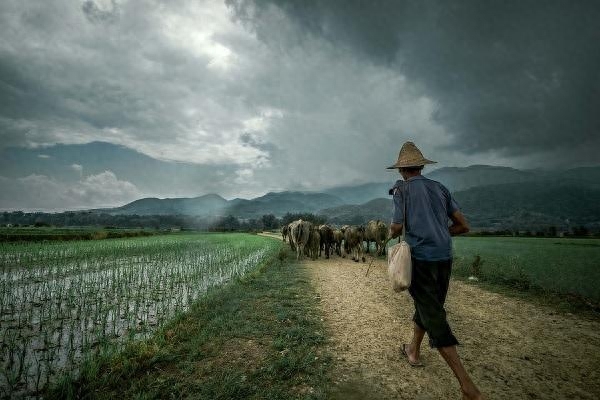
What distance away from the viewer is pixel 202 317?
6.13 m

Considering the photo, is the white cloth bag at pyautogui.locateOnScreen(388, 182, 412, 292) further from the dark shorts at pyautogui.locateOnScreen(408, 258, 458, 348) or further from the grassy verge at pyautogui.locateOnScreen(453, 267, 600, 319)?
Result: the grassy verge at pyautogui.locateOnScreen(453, 267, 600, 319)

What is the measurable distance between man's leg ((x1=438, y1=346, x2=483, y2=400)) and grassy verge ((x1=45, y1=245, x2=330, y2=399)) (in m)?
1.43

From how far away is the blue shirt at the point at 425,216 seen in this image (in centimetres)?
357

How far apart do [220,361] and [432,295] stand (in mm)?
2955

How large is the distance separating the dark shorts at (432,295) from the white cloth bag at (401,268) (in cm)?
17

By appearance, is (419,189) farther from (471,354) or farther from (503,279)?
(503,279)

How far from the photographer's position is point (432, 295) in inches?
139

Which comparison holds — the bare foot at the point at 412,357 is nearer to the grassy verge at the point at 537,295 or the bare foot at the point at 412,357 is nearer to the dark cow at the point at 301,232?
the grassy verge at the point at 537,295

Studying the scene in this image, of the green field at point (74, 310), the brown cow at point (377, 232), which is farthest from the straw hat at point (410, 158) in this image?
the brown cow at point (377, 232)

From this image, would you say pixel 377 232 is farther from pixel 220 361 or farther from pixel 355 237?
pixel 220 361

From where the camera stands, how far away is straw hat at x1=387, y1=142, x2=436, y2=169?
3.98 m

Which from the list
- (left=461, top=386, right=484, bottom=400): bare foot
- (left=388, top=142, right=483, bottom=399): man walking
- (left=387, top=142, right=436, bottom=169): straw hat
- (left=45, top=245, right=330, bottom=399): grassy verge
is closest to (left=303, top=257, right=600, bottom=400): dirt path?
(left=461, top=386, right=484, bottom=400): bare foot

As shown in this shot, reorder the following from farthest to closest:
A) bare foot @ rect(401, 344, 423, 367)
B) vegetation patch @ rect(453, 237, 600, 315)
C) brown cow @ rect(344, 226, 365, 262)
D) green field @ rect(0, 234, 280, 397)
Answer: brown cow @ rect(344, 226, 365, 262), vegetation patch @ rect(453, 237, 600, 315), green field @ rect(0, 234, 280, 397), bare foot @ rect(401, 344, 423, 367)

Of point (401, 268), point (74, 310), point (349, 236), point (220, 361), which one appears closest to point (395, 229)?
point (401, 268)
